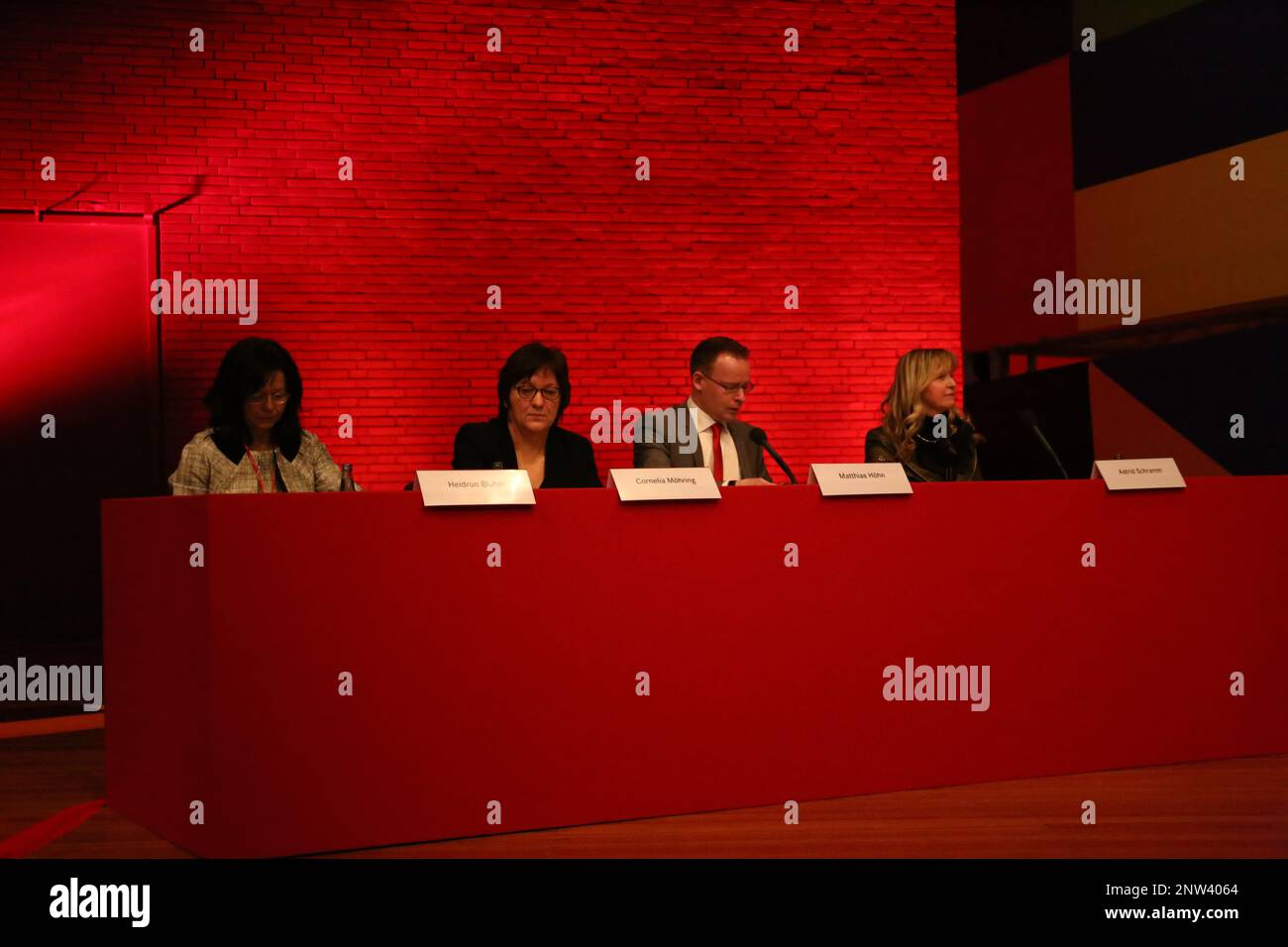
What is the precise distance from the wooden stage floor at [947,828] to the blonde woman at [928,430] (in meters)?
1.02

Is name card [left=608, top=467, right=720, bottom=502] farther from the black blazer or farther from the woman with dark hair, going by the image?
the woman with dark hair

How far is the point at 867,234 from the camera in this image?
18.0ft

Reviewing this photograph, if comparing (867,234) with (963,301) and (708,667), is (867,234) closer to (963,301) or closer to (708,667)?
(963,301)

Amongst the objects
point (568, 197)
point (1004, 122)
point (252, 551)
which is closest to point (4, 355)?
point (568, 197)

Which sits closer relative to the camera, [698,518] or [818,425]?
[698,518]

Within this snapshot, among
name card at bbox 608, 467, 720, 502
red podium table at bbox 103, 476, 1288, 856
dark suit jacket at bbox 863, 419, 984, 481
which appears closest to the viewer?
red podium table at bbox 103, 476, 1288, 856

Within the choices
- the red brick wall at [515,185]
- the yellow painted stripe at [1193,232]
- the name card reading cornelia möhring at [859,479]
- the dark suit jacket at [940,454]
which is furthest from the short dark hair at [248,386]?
the yellow painted stripe at [1193,232]

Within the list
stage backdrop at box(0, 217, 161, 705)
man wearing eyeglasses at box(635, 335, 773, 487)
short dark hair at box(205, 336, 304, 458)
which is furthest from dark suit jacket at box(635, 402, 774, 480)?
stage backdrop at box(0, 217, 161, 705)

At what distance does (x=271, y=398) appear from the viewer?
9.44 feet

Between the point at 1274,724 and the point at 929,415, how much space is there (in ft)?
3.91

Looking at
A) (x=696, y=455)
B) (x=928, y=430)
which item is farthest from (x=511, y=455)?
(x=928, y=430)

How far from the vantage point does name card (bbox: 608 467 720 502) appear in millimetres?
2328

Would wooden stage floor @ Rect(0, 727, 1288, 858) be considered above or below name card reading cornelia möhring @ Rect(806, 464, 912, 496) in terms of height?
below

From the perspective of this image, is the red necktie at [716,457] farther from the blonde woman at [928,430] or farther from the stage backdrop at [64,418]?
the stage backdrop at [64,418]
